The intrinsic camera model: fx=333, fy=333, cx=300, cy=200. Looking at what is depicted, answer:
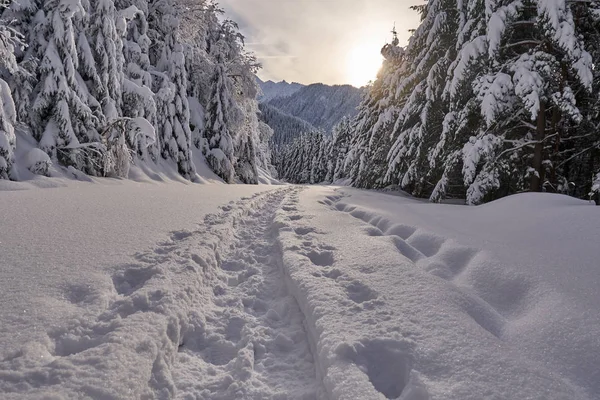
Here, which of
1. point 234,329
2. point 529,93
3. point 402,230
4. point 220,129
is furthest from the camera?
point 220,129

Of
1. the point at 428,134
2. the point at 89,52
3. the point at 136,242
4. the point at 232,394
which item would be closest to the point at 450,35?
the point at 428,134

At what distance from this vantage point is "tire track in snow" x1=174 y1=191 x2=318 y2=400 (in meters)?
2.06

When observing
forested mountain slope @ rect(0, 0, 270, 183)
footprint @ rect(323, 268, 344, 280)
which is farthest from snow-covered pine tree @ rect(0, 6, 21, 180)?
footprint @ rect(323, 268, 344, 280)

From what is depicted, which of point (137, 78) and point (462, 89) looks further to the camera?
point (137, 78)

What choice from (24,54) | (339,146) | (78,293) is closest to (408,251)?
(78,293)

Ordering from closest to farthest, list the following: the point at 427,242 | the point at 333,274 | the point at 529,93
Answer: the point at 333,274 < the point at 427,242 < the point at 529,93

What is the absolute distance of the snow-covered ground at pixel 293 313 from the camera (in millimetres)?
1838

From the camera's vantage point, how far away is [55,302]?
230 cm

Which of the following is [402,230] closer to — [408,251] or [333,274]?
[408,251]

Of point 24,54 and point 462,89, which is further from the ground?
point 462,89

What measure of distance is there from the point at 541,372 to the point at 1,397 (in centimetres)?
275

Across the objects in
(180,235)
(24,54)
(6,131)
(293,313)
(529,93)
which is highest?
(529,93)

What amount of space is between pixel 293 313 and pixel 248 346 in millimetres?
621

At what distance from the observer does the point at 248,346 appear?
247 cm
